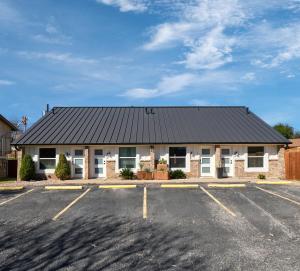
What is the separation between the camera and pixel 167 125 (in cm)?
2680

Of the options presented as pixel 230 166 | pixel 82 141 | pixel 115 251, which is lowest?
pixel 115 251

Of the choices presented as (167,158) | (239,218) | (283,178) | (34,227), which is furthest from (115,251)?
(283,178)

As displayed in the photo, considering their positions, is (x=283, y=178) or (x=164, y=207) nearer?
(x=164, y=207)

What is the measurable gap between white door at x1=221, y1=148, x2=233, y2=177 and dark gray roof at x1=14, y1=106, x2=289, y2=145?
2.70 feet

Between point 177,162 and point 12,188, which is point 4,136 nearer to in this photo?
point 12,188

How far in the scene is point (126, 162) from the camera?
24.4 m

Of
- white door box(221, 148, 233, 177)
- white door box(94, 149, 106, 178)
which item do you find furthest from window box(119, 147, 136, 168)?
white door box(221, 148, 233, 177)

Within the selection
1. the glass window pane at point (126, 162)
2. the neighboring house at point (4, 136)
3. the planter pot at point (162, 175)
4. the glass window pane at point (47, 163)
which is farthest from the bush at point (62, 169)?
the neighboring house at point (4, 136)

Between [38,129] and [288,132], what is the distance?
160 ft

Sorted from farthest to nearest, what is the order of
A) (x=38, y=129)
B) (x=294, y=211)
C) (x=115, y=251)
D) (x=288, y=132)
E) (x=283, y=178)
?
(x=288, y=132) < (x=38, y=129) < (x=283, y=178) < (x=294, y=211) < (x=115, y=251)

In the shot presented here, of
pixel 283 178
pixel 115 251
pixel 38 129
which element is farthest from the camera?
pixel 38 129

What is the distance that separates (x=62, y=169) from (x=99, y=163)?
2462mm

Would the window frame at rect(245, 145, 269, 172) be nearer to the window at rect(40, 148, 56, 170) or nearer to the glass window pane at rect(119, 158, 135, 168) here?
the glass window pane at rect(119, 158, 135, 168)

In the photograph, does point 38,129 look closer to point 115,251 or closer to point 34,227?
point 34,227
